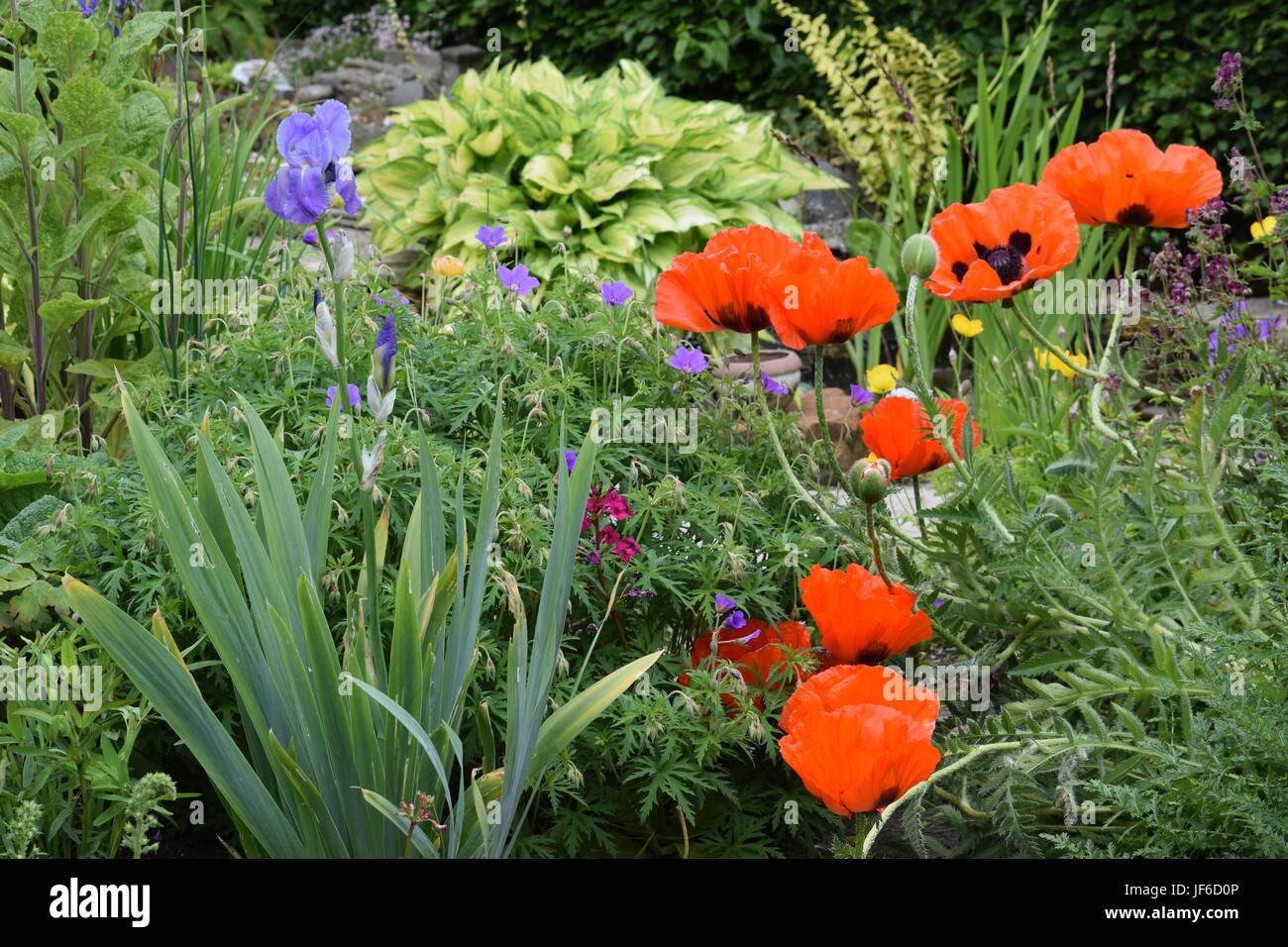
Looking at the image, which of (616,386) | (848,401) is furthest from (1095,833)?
(848,401)

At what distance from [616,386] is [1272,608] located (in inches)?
42.5

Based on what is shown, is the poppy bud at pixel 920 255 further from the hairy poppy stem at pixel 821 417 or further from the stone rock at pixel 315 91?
the stone rock at pixel 315 91

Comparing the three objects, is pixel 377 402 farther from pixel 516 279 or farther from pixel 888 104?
pixel 888 104

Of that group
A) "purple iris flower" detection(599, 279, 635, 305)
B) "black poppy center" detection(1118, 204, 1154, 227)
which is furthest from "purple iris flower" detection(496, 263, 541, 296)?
"black poppy center" detection(1118, 204, 1154, 227)

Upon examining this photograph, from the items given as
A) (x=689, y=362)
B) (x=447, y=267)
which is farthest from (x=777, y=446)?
(x=447, y=267)

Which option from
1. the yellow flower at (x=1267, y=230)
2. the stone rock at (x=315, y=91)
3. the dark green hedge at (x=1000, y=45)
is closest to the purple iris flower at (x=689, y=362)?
the yellow flower at (x=1267, y=230)

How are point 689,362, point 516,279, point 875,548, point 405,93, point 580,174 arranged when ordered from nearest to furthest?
point 875,548 → point 689,362 → point 516,279 → point 580,174 → point 405,93

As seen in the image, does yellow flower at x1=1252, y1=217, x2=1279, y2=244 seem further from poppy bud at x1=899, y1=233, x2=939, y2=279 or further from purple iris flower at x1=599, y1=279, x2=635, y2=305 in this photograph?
purple iris flower at x1=599, y1=279, x2=635, y2=305

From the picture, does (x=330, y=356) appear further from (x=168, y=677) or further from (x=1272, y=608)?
(x=1272, y=608)

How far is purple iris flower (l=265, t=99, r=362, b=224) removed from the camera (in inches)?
46.2

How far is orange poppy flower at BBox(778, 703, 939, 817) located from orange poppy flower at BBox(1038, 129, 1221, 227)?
0.99m

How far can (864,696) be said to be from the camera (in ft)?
4.52

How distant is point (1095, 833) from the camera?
5.49 ft

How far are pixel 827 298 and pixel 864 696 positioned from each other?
57cm
